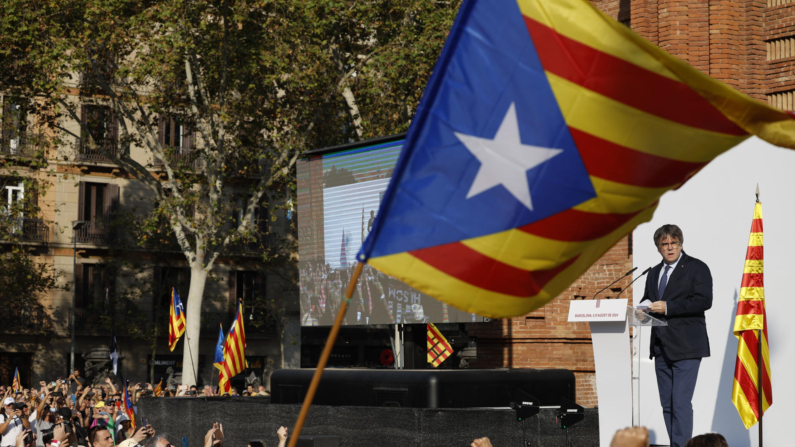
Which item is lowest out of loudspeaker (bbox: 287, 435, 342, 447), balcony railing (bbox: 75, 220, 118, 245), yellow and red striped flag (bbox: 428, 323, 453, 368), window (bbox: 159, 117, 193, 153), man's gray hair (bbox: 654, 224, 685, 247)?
loudspeaker (bbox: 287, 435, 342, 447)

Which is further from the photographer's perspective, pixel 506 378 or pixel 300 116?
pixel 300 116

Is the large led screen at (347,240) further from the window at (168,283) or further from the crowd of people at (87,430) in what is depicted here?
the window at (168,283)

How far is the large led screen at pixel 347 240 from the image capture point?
1370 cm

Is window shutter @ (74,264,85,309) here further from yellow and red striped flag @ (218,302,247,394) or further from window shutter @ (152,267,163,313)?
yellow and red striped flag @ (218,302,247,394)

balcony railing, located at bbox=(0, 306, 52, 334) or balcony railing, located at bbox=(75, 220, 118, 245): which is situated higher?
balcony railing, located at bbox=(75, 220, 118, 245)

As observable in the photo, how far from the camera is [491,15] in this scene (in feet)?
13.5

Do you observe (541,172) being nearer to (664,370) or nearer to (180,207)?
(664,370)

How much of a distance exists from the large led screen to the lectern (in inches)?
193

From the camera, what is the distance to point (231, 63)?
26859mm

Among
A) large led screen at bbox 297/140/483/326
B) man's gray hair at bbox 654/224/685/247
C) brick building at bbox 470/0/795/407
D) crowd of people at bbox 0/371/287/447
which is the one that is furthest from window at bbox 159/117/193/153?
man's gray hair at bbox 654/224/685/247

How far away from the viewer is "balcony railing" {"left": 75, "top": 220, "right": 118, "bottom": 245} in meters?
40.6

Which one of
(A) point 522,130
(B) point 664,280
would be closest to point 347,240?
(B) point 664,280

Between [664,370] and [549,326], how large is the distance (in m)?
9.96

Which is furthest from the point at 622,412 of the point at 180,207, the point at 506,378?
the point at 180,207
